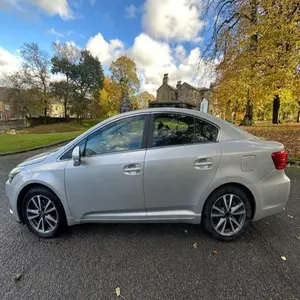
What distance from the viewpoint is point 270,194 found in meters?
2.77

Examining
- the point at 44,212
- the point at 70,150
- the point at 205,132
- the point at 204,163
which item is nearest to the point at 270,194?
the point at 204,163

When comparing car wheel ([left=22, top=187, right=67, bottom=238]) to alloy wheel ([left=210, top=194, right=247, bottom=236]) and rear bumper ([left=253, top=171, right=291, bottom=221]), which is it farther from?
rear bumper ([left=253, top=171, right=291, bottom=221])

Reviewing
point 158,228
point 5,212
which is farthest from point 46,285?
point 5,212

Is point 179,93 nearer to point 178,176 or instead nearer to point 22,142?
point 22,142

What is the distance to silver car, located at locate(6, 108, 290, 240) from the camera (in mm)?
2656

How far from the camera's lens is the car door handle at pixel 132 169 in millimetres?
2639

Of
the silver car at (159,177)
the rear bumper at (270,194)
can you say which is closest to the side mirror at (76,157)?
the silver car at (159,177)

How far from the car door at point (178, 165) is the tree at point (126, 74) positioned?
4582cm

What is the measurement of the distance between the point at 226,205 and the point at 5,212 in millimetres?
3729

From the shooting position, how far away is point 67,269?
229 cm

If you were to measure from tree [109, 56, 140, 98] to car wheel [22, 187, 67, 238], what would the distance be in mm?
45781

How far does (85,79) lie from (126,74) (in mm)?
10025

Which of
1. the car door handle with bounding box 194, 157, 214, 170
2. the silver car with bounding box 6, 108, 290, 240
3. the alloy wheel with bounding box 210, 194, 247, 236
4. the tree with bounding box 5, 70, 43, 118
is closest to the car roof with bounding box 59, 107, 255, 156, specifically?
the silver car with bounding box 6, 108, 290, 240

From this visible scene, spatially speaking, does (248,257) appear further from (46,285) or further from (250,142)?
(46,285)
